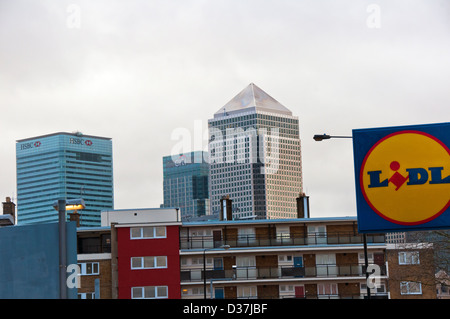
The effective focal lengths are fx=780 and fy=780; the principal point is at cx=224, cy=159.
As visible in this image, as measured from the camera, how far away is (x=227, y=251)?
74375 mm

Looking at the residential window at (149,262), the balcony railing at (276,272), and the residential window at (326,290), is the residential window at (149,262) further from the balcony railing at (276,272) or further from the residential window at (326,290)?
the residential window at (326,290)

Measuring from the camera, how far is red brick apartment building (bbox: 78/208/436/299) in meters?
73.6

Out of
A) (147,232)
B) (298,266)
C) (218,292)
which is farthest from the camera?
(147,232)

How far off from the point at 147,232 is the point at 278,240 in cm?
1281

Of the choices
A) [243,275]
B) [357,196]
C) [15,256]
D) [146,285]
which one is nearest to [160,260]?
[146,285]

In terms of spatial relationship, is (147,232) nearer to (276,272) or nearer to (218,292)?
(218,292)

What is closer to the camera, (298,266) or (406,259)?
(298,266)

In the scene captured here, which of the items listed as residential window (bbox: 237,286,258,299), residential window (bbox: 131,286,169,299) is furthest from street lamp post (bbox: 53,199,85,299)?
residential window (bbox: 237,286,258,299)

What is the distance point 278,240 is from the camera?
76500 mm

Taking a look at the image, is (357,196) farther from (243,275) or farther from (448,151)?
(243,275)

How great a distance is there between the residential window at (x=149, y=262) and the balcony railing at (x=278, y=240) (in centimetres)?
289

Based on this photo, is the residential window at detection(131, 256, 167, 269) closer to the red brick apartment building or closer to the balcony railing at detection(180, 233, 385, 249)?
the red brick apartment building

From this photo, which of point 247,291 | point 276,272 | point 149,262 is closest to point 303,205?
point 276,272
